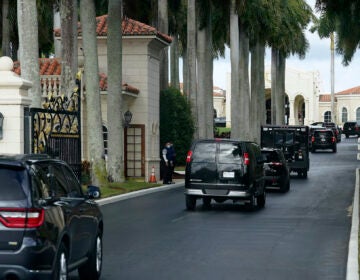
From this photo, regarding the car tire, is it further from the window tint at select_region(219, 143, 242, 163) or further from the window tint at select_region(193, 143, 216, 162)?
the window tint at select_region(193, 143, 216, 162)

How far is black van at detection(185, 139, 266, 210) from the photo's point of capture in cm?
2514

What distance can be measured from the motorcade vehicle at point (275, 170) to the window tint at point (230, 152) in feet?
29.0

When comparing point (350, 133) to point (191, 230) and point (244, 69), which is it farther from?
point (191, 230)

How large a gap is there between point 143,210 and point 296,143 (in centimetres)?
2038

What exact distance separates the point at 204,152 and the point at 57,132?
4.05 metres

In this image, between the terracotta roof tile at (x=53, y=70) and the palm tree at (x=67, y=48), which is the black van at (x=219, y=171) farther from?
the terracotta roof tile at (x=53, y=70)

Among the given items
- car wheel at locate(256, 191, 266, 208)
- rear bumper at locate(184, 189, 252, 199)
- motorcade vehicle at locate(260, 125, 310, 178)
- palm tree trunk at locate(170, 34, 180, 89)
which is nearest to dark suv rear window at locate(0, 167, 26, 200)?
rear bumper at locate(184, 189, 252, 199)

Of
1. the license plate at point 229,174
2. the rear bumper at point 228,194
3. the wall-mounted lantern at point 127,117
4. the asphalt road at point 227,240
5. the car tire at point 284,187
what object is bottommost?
the asphalt road at point 227,240

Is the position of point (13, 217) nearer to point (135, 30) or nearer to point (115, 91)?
point (115, 91)

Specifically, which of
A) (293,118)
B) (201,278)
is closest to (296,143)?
(201,278)

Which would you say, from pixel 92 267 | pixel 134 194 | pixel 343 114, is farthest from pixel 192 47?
pixel 343 114

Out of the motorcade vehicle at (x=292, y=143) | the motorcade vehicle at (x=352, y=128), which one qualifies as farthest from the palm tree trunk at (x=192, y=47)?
the motorcade vehicle at (x=352, y=128)

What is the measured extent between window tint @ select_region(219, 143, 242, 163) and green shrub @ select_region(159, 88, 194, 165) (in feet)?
70.3

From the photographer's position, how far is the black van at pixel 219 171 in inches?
990
